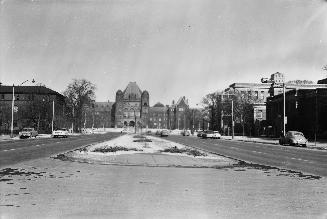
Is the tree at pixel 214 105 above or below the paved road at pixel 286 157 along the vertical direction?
above

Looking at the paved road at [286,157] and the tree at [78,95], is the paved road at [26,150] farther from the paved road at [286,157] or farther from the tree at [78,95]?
the tree at [78,95]

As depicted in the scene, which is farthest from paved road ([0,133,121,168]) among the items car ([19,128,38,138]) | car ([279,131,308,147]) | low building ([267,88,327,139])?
low building ([267,88,327,139])

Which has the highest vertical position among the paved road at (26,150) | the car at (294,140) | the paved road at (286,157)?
the car at (294,140)

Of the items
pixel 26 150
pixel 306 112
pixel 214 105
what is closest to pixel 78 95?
pixel 214 105

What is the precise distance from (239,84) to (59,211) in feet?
440

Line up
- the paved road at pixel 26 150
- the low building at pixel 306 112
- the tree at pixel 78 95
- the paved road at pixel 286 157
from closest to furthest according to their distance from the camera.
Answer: the paved road at pixel 286 157 < the paved road at pixel 26 150 < the low building at pixel 306 112 < the tree at pixel 78 95

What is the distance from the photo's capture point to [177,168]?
1758 cm

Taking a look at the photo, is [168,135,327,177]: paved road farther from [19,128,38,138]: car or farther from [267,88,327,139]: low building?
[19,128,38,138]: car

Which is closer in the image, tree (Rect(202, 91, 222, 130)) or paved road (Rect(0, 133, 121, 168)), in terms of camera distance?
paved road (Rect(0, 133, 121, 168))

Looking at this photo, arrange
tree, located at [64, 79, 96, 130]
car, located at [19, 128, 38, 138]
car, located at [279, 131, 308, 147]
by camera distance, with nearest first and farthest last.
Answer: car, located at [279, 131, 308, 147] → car, located at [19, 128, 38, 138] → tree, located at [64, 79, 96, 130]

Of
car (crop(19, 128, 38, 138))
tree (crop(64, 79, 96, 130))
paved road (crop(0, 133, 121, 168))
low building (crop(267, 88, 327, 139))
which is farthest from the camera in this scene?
tree (crop(64, 79, 96, 130))

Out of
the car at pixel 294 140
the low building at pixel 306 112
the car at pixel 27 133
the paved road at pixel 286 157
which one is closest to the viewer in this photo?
the paved road at pixel 286 157

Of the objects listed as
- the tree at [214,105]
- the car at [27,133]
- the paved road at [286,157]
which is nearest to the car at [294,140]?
the paved road at [286,157]

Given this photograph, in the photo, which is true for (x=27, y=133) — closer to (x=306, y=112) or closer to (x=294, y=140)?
(x=294, y=140)
